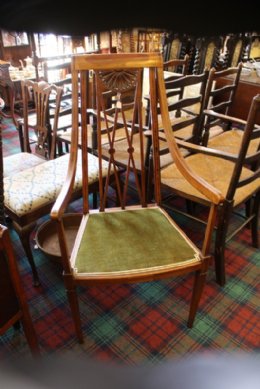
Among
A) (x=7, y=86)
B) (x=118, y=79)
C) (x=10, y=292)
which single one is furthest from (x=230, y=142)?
(x=7, y=86)

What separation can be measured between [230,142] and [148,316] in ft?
4.54

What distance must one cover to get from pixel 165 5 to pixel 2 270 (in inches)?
39.6

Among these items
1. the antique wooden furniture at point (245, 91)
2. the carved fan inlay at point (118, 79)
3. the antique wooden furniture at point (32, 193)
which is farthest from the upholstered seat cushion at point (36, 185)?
the antique wooden furniture at point (245, 91)

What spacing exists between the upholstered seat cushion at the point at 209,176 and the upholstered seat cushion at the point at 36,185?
15.5 inches

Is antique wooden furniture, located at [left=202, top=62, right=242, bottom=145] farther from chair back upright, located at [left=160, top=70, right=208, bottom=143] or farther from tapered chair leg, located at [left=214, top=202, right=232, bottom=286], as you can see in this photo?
tapered chair leg, located at [left=214, top=202, right=232, bottom=286]

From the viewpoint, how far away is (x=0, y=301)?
1.05 m

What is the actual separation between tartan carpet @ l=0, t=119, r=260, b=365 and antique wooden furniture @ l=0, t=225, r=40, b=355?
22 cm

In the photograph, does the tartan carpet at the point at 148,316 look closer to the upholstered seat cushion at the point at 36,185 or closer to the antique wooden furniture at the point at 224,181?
the antique wooden furniture at the point at 224,181

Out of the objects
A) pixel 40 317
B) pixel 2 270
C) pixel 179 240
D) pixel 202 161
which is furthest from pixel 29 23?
pixel 202 161

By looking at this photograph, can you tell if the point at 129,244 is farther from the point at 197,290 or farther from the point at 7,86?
the point at 7,86

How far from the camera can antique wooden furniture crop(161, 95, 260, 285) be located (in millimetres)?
1401

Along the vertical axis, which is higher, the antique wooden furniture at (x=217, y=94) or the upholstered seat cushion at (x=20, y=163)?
the antique wooden furniture at (x=217, y=94)

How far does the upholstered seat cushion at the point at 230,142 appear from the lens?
7.10 feet

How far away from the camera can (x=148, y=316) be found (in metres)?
1.54
